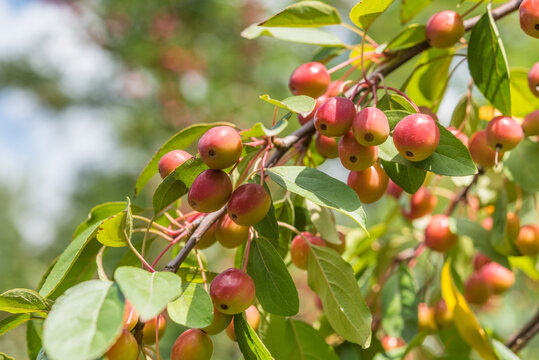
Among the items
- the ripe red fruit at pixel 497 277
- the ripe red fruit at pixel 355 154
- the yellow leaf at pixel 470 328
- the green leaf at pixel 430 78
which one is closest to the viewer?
the ripe red fruit at pixel 355 154

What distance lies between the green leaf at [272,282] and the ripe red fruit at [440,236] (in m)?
0.46

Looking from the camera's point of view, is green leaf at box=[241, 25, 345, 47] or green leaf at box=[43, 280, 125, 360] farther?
green leaf at box=[241, 25, 345, 47]

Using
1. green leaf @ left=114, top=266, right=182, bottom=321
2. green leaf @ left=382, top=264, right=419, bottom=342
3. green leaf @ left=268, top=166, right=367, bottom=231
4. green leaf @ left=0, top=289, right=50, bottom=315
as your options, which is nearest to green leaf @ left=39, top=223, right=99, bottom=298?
green leaf @ left=0, top=289, right=50, bottom=315

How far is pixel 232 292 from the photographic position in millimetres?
560

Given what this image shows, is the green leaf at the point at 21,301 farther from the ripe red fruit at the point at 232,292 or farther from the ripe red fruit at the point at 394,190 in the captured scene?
the ripe red fruit at the point at 394,190

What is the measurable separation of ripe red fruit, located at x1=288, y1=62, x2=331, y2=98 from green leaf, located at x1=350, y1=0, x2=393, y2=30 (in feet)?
0.29

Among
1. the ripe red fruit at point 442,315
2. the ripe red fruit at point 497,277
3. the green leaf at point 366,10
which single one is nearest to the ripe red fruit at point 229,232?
the green leaf at point 366,10

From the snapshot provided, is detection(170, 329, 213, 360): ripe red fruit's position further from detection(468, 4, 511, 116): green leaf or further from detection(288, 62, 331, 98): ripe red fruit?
detection(468, 4, 511, 116): green leaf

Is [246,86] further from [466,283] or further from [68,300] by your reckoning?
[68,300]

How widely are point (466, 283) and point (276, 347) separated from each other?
21.7 inches

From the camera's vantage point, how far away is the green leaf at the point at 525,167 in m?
0.85

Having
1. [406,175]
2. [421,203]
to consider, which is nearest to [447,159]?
[406,175]

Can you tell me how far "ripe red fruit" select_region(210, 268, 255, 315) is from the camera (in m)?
0.56

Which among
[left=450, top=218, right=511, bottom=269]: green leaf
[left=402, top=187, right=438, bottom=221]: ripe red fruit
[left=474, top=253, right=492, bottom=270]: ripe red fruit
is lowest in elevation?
[left=474, top=253, right=492, bottom=270]: ripe red fruit
